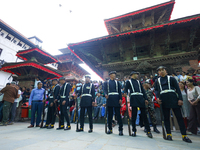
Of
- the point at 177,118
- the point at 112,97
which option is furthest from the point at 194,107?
the point at 112,97

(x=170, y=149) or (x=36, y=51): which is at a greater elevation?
(x=36, y=51)

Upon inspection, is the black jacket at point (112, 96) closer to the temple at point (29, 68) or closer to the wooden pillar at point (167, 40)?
the temple at point (29, 68)

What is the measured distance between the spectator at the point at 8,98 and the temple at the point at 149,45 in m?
7.00

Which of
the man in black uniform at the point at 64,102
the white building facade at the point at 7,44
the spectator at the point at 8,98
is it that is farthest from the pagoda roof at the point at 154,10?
the white building facade at the point at 7,44

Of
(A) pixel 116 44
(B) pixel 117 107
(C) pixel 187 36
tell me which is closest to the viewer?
(B) pixel 117 107

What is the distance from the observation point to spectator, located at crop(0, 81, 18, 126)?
570 centimetres

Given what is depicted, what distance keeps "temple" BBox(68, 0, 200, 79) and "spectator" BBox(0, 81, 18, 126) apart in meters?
7.00

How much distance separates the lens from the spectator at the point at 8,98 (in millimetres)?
5703

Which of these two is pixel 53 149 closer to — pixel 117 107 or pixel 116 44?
pixel 117 107

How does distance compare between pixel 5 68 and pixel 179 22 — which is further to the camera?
pixel 5 68

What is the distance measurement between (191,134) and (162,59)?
305 inches

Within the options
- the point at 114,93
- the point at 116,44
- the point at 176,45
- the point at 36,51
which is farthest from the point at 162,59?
the point at 36,51

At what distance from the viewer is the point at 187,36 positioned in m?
9.62

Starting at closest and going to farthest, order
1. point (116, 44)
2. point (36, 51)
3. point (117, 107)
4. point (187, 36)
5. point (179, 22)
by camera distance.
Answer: point (117, 107) → point (179, 22) → point (187, 36) → point (36, 51) → point (116, 44)
